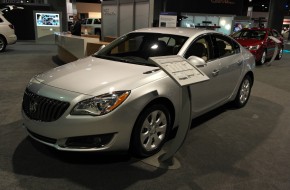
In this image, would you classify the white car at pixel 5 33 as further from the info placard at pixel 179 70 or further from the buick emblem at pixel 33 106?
the info placard at pixel 179 70

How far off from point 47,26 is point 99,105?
1526 centimetres

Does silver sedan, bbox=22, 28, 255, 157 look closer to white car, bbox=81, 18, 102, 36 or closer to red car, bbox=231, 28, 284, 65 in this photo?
red car, bbox=231, 28, 284, 65

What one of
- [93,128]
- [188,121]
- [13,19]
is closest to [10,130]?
[93,128]

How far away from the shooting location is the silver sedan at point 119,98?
3.04 metres

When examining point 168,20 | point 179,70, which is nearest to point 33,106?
point 179,70

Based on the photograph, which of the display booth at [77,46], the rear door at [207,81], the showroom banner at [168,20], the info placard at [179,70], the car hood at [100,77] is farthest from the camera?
the showroom banner at [168,20]

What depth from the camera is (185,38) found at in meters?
4.18

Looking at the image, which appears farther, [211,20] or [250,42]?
[211,20]

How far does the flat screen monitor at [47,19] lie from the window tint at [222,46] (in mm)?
13797

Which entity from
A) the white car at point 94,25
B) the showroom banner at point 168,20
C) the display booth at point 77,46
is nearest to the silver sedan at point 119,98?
the display booth at point 77,46

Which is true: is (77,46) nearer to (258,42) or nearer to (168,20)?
(168,20)

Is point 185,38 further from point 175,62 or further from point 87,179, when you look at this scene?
point 87,179

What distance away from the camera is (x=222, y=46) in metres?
4.84

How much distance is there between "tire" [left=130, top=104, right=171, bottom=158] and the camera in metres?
3.28
